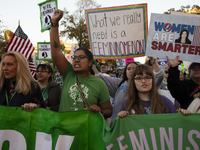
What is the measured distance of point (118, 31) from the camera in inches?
160

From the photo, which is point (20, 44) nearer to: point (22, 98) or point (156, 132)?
point (22, 98)

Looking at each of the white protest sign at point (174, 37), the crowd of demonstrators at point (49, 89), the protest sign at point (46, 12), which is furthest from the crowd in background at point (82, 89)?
the protest sign at point (46, 12)

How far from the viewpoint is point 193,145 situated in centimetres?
226

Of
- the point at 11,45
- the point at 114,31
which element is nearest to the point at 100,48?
the point at 114,31

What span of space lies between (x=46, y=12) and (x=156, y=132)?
5476 millimetres

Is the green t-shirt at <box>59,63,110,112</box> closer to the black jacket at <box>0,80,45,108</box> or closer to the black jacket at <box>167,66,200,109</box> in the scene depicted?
the black jacket at <box>0,80,45,108</box>

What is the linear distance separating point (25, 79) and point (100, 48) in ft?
6.42

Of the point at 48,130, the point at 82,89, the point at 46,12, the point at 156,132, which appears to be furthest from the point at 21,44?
the point at 156,132

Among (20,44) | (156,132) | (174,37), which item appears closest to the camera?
(156,132)

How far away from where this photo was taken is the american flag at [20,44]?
6020 millimetres

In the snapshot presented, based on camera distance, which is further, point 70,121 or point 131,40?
point 131,40

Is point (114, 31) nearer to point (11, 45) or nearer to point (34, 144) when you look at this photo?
point (34, 144)

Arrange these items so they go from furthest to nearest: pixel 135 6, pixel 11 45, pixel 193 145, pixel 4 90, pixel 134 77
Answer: pixel 11 45, pixel 135 6, pixel 134 77, pixel 4 90, pixel 193 145

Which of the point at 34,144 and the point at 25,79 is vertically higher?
the point at 25,79
